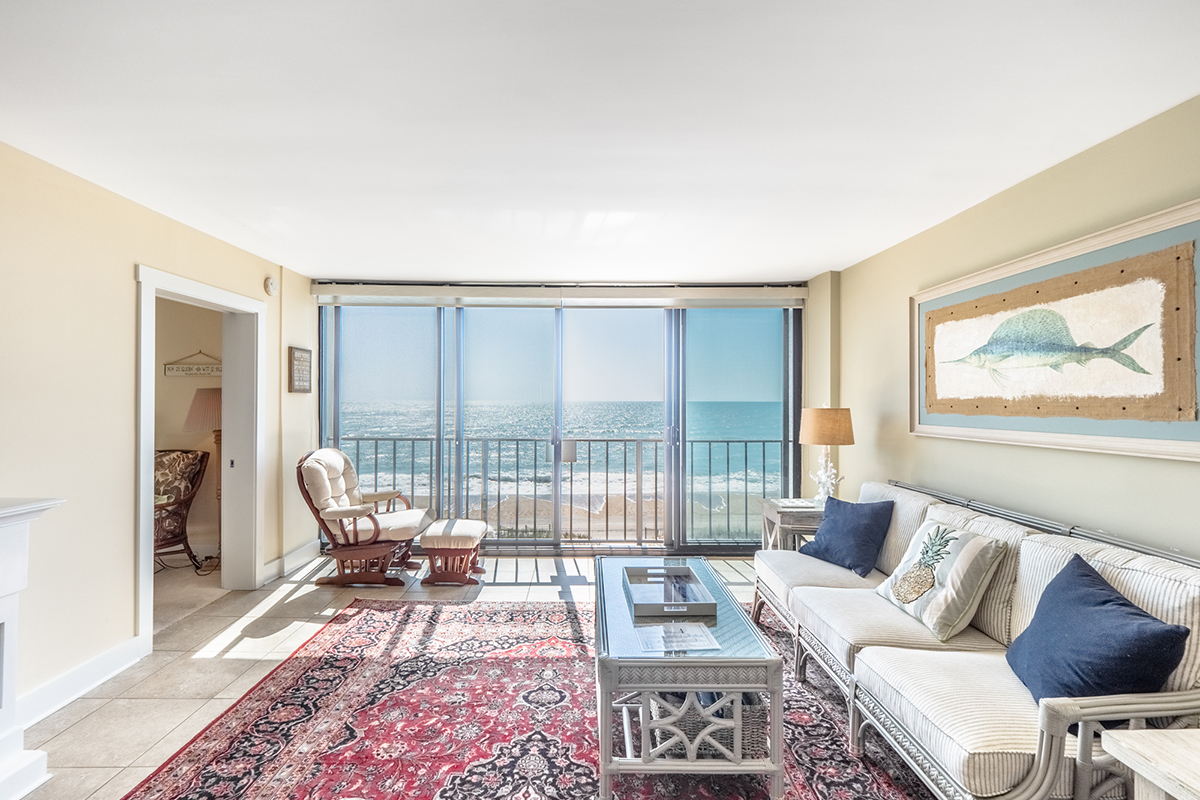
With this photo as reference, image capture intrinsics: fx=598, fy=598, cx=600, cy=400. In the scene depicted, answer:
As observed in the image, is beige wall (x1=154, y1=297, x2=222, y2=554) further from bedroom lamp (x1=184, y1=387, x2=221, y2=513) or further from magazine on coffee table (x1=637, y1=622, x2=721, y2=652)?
magazine on coffee table (x1=637, y1=622, x2=721, y2=652)

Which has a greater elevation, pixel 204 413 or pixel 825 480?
pixel 204 413

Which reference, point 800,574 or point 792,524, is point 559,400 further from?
point 800,574

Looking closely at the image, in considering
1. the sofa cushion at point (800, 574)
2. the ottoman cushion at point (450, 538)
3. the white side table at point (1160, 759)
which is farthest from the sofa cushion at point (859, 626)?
the ottoman cushion at point (450, 538)

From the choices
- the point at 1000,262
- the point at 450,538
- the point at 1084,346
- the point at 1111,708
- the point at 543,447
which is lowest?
the point at 450,538

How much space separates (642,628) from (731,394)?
10.8 ft

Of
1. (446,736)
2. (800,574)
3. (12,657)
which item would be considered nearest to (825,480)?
(800,574)

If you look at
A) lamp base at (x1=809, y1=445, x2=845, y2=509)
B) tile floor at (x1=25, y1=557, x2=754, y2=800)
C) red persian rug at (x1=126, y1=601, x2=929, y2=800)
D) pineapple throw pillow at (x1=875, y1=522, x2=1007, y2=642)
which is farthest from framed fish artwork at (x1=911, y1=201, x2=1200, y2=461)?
tile floor at (x1=25, y1=557, x2=754, y2=800)

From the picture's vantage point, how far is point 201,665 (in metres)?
3.02

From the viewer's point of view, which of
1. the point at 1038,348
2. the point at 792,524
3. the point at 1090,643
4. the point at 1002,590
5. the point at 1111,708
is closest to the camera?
the point at 1111,708

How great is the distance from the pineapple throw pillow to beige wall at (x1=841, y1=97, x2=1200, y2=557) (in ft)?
1.50

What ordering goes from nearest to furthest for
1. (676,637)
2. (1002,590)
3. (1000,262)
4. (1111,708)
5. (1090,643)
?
1. (1111,708)
2. (1090,643)
3. (676,637)
4. (1002,590)
5. (1000,262)

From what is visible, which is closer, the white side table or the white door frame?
the white side table

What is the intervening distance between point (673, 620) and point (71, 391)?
2.84 meters

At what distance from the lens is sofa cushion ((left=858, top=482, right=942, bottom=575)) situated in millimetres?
3115
